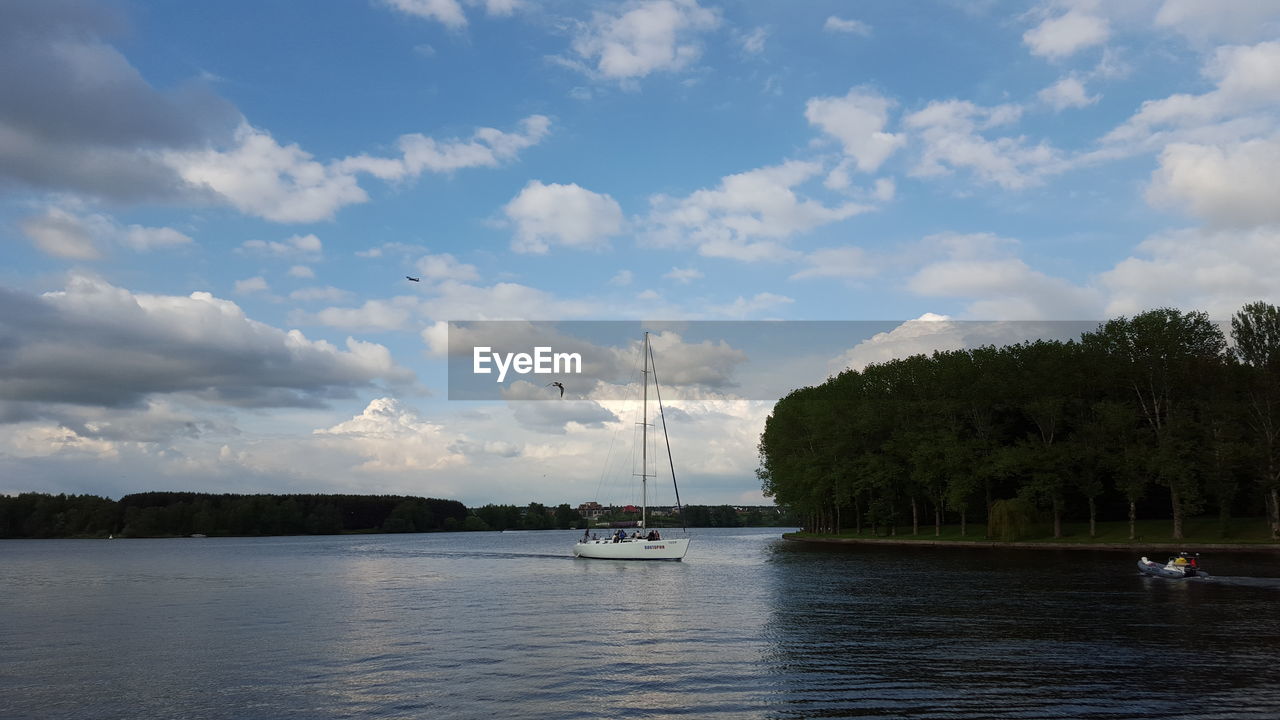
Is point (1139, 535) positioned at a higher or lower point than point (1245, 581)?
lower

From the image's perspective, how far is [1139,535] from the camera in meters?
96.4

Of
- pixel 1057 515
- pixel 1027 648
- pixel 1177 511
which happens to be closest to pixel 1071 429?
pixel 1057 515

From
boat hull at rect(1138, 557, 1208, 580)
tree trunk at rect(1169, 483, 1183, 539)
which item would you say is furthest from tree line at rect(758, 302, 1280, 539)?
boat hull at rect(1138, 557, 1208, 580)

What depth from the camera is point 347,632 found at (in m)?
41.3

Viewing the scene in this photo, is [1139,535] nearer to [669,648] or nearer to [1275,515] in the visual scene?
[1275,515]

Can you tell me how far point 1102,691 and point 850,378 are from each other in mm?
114041

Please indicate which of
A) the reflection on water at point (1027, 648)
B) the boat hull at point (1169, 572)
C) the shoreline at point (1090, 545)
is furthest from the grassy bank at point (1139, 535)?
the reflection on water at point (1027, 648)

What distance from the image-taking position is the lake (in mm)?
25031

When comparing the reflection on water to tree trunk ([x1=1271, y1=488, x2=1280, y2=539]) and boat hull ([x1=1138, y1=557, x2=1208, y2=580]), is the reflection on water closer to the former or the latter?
boat hull ([x1=1138, y1=557, x2=1208, y2=580])

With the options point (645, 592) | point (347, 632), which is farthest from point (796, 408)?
point (347, 632)

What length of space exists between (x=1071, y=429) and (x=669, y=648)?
9272 centimetres

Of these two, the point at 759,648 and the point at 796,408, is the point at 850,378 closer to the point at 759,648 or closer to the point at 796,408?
the point at 796,408

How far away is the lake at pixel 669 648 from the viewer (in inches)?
985

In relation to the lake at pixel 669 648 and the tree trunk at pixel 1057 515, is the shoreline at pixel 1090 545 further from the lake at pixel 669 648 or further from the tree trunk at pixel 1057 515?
the lake at pixel 669 648
